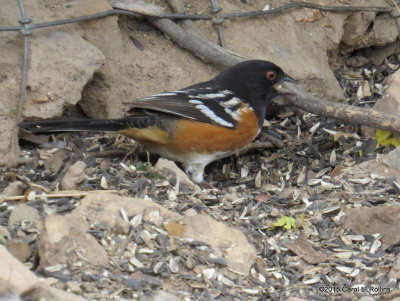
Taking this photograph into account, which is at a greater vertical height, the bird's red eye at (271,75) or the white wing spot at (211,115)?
the bird's red eye at (271,75)

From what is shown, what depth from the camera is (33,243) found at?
11.9 feet

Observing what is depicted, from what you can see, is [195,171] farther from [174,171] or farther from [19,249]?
[19,249]

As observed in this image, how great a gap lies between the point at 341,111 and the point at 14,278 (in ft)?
9.39

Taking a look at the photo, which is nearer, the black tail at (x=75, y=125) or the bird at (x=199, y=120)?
the black tail at (x=75, y=125)

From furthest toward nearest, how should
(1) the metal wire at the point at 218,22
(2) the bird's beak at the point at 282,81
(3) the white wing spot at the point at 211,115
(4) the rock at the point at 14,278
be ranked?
(1) the metal wire at the point at 218,22 → (2) the bird's beak at the point at 282,81 → (3) the white wing spot at the point at 211,115 → (4) the rock at the point at 14,278

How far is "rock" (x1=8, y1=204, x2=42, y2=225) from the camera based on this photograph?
3.83 meters

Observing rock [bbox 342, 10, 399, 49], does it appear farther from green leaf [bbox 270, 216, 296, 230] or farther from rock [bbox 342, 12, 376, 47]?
green leaf [bbox 270, 216, 296, 230]

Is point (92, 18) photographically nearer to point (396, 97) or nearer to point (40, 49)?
point (40, 49)

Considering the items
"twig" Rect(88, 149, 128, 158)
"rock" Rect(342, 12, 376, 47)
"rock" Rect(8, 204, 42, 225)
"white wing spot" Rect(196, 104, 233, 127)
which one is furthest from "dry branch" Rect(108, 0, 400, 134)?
"rock" Rect(8, 204, 42, 225)

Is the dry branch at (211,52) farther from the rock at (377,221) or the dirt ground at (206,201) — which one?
the rock at (377,221)

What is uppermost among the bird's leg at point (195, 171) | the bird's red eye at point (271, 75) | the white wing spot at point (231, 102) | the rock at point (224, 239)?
the bird's red eye at point (271, 75)

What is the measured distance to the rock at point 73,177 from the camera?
175 inches

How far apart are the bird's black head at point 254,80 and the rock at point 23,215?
192 centimetres

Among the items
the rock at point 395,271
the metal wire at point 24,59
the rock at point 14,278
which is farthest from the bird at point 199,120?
the rock at point 14,278
